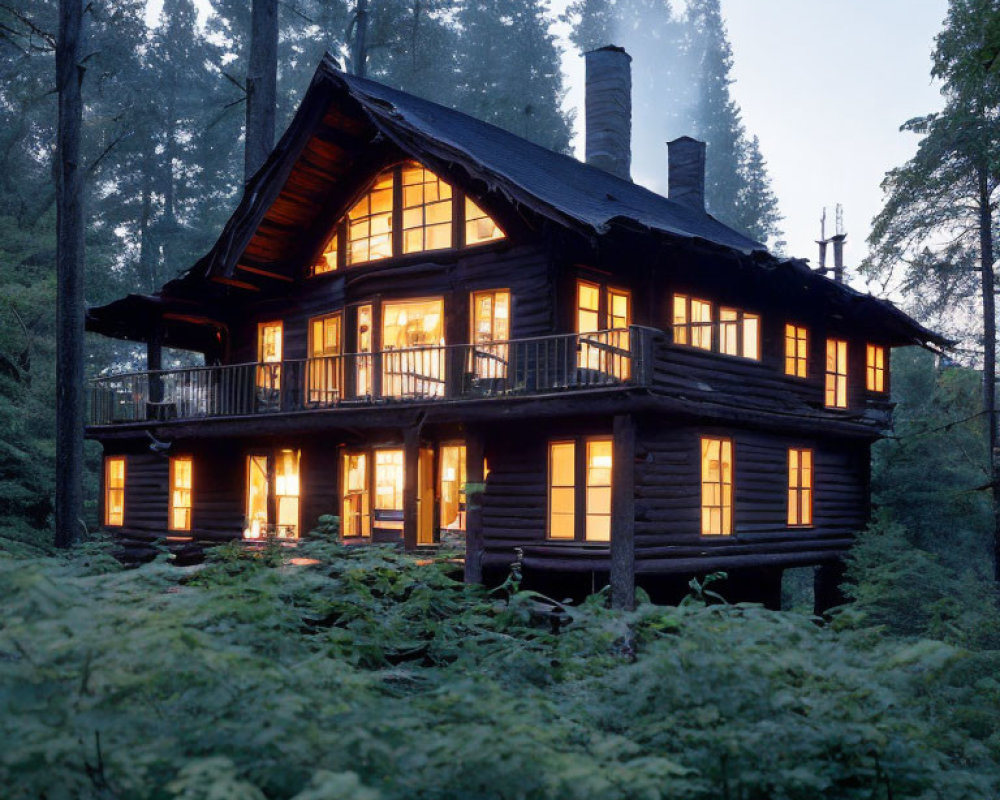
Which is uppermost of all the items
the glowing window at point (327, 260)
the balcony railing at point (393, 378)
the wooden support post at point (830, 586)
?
the glowing window at point (327, 260)

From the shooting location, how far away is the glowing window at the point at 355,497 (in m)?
20.8

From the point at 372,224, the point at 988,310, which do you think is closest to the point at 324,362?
the point at 372,224

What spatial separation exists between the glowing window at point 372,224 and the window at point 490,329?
121 inches

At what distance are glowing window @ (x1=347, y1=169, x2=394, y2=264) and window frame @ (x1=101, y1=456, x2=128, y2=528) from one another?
32.7ft

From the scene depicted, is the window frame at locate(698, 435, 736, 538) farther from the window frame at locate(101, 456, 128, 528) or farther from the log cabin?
the window frame at locate(101, 456, 128, 528)

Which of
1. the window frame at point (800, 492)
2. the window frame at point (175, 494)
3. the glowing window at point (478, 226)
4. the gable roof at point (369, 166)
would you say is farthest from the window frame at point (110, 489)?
the window frame at point (800, 492)

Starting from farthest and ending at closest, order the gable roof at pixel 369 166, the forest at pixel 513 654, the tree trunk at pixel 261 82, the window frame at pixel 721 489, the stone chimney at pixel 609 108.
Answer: the tree trunk at pixel 261 82, the stone chimney at pixel 609 108, the window frame at pixel 721 489, the gable roof at pixel 369 166, the forest at pixel 513 654

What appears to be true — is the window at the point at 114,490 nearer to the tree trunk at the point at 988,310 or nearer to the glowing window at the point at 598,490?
the glowing window at the point at 598,490

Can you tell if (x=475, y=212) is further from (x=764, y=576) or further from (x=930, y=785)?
(x=930, y=785)

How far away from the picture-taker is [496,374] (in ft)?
58.0

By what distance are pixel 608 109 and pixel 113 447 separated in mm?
17140

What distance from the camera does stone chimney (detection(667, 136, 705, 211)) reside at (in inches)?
1128

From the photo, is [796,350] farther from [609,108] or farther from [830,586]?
[609,108]

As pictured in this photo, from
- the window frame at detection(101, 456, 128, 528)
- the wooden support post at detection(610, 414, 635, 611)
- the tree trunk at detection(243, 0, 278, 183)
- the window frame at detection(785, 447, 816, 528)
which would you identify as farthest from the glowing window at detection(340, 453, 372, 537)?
the tree trunk at detection(243, 0, 278, 183)
